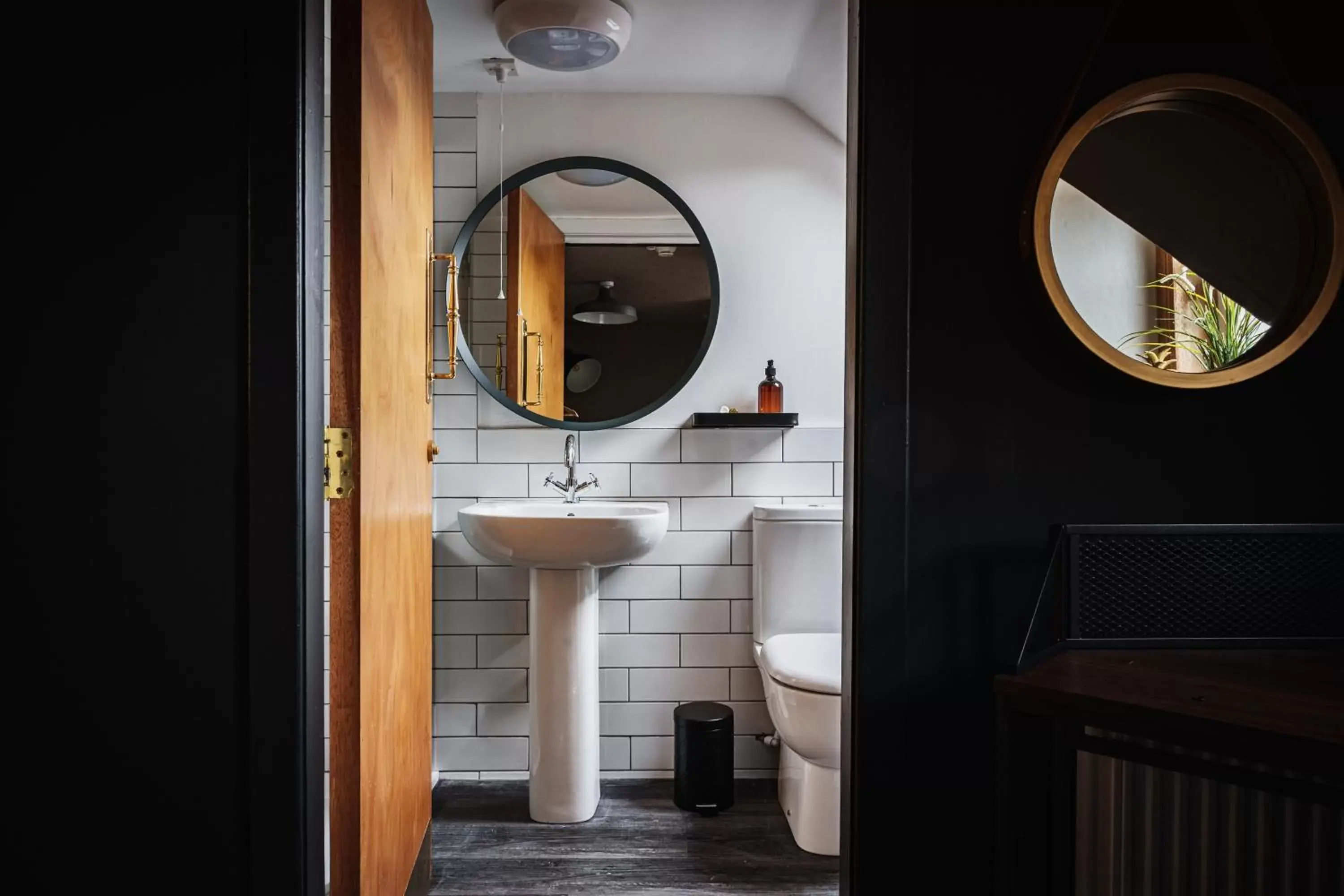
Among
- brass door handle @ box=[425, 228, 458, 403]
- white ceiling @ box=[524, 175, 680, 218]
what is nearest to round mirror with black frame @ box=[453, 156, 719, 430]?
white ceiling @ box=[524, 175, 680, 218]

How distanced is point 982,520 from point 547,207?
6.26ft

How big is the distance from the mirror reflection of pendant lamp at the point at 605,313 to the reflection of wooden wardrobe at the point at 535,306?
61 millimetres

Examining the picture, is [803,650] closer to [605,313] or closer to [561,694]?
[561,694]

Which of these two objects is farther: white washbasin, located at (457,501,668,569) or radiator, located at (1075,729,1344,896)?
white washbasin, located at (457,501,668,569)

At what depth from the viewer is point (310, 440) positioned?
1120mm

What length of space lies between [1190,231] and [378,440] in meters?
1.25

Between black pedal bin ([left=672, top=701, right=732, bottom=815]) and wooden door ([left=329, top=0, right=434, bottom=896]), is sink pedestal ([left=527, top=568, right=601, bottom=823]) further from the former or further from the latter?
wooden door ([left=329, top=0, right=434, bottom=896])

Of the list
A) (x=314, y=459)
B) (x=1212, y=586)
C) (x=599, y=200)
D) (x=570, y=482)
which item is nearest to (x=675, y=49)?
(x=599, y=200)

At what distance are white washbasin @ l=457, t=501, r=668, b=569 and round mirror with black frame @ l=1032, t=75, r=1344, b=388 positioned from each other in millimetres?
1238

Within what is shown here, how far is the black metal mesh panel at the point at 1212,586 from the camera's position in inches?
43.4

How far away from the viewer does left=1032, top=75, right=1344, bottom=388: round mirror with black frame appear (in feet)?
3.63

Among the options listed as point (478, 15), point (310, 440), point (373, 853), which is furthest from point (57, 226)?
point (478, 15)

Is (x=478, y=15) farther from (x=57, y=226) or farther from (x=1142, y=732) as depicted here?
(x=1142, y=732)

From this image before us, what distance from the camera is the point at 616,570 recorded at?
2.62 m
